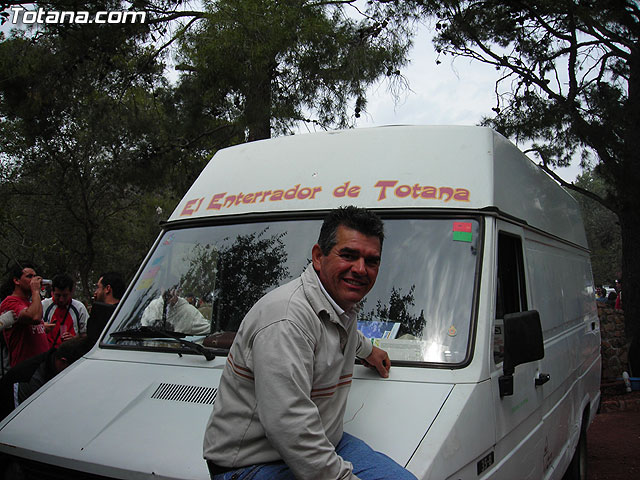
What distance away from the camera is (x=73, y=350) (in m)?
4.07

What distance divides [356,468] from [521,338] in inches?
42.2

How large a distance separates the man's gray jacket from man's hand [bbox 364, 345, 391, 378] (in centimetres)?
46

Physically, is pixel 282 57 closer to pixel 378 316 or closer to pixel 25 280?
pixel 25 280

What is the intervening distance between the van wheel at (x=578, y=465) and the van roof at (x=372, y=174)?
250 centimetres

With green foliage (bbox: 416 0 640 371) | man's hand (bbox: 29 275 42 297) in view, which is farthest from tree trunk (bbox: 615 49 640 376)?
man's hand (bbox: 29 275 42 297)

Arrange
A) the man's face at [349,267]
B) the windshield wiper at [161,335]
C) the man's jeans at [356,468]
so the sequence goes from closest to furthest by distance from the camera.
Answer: the man's jeans at [356,468], the man's face at [349,267], the windshield wiper at [161,335]

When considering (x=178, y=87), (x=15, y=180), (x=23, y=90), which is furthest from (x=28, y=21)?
(x=15, y=180)

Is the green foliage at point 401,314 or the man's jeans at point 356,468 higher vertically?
the green foliage at point 401,314

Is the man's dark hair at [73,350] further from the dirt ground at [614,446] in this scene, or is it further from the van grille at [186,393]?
the dirt ground at [614,446]

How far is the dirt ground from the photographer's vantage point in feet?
21.5

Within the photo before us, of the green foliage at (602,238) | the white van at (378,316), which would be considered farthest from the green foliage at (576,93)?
the green foliage at (602,238)

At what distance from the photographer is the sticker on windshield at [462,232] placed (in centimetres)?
317

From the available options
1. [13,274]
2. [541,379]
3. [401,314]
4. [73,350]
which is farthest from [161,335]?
[13,274]

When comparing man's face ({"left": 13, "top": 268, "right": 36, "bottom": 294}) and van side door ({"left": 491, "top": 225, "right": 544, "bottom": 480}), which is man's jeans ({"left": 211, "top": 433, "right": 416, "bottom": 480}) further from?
man's face ({"left": 13, "top": 268, "right": 36, "bottom": 294})
